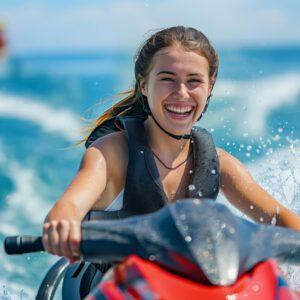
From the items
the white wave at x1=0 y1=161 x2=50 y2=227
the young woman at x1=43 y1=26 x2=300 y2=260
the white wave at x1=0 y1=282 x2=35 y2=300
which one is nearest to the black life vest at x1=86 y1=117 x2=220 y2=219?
the young woman at x1=43 y1=26 x2=300 y2=260

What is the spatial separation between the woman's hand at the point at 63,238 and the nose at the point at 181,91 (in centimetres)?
76

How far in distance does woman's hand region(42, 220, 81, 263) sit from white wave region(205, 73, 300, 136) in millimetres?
5718

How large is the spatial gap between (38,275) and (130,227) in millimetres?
3259

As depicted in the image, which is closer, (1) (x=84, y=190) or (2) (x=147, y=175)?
(1) (x=84, y=190)

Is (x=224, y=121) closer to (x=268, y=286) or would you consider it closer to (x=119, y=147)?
(x=119, y=147)

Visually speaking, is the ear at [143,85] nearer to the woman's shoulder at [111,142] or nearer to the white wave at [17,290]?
the woman's shoulder at [111,142]

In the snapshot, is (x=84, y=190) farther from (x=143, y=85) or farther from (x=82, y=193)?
(x=143, y=85)

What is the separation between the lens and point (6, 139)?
8680mm

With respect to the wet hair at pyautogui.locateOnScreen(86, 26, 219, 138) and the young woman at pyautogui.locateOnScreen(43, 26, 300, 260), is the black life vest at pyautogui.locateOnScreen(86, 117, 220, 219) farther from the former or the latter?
the wet hair at pyautogui.locateOnScreen(86, 26, 219, 138)

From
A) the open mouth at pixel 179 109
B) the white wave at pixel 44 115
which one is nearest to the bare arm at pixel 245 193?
the open mouth at pixel 179 109

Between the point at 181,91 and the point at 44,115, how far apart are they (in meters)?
7.64

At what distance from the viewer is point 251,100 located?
8836mm

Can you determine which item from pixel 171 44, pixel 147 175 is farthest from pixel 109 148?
pixel 171 44

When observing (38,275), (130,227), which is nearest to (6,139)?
(38,275)
